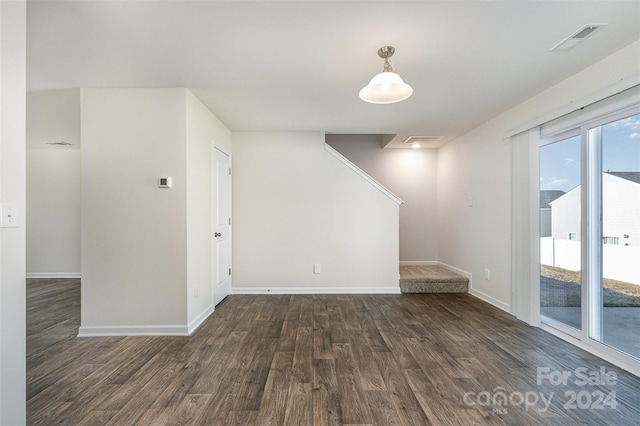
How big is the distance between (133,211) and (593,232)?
4.47 metres

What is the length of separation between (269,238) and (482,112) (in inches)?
136

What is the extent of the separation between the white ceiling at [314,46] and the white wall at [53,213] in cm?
344

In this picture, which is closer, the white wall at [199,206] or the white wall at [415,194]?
the white wall at [199,206]

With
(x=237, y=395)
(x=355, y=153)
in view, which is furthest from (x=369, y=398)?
(x=355, y=153)

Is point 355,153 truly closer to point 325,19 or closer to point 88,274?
point 325,19

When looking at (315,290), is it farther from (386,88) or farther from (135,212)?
(386,88)

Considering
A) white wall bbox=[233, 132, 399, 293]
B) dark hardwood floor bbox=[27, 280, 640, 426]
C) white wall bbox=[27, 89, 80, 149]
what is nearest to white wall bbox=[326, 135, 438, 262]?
white wall bbox=[233, 132, 399, 293]

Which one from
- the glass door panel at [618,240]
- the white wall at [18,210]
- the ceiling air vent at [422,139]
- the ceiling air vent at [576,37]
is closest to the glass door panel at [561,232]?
the glass door panel at [618,240]

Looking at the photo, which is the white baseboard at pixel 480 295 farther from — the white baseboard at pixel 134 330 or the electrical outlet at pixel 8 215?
the electrical outlet at pixel 8 215

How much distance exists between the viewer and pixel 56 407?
177 cm

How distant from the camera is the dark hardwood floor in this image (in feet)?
5.56

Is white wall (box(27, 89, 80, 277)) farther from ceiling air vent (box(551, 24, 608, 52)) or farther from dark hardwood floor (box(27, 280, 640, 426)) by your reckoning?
ceiling air vent (box(551, 24, 608, 52))

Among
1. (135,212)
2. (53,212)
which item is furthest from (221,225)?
(53,212)

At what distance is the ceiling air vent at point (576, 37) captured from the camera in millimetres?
1879
